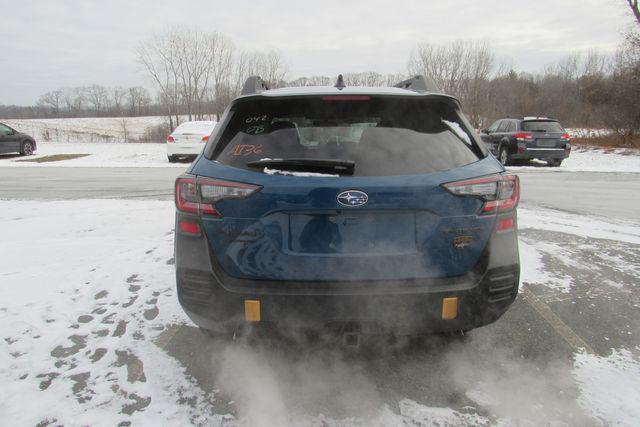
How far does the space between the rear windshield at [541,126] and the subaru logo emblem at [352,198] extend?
14.6 m

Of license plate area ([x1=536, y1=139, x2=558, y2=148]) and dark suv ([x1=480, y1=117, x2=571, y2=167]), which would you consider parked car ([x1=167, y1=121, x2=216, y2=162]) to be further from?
license plate area ([x1=536, y1=139, x2=558, y2=148])

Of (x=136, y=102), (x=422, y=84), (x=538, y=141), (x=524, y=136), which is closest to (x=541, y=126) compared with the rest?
(x=538, y=141)

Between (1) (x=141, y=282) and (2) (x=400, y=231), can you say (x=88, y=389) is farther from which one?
(2) (x=400, y=231)

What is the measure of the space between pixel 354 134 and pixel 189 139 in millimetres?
14632

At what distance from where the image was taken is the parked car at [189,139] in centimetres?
1566

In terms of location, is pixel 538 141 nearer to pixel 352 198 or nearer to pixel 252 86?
pixel 252 86

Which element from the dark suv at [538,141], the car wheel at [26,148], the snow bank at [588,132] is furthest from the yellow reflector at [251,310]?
the snow bank at [588,132]

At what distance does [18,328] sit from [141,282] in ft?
3.27

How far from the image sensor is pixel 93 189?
9.52m

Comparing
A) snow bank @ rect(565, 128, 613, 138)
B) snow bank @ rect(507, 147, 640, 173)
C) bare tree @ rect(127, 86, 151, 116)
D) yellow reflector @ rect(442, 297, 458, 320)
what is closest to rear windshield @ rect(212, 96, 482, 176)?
yellow reflector @ rect(442, 297, 458, 320)

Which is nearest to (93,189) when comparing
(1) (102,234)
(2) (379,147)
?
(1) (102,234)

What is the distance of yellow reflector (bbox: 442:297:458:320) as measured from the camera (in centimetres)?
207

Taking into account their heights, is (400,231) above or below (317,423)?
above

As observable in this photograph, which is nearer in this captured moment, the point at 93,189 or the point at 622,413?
the point at 622,413
